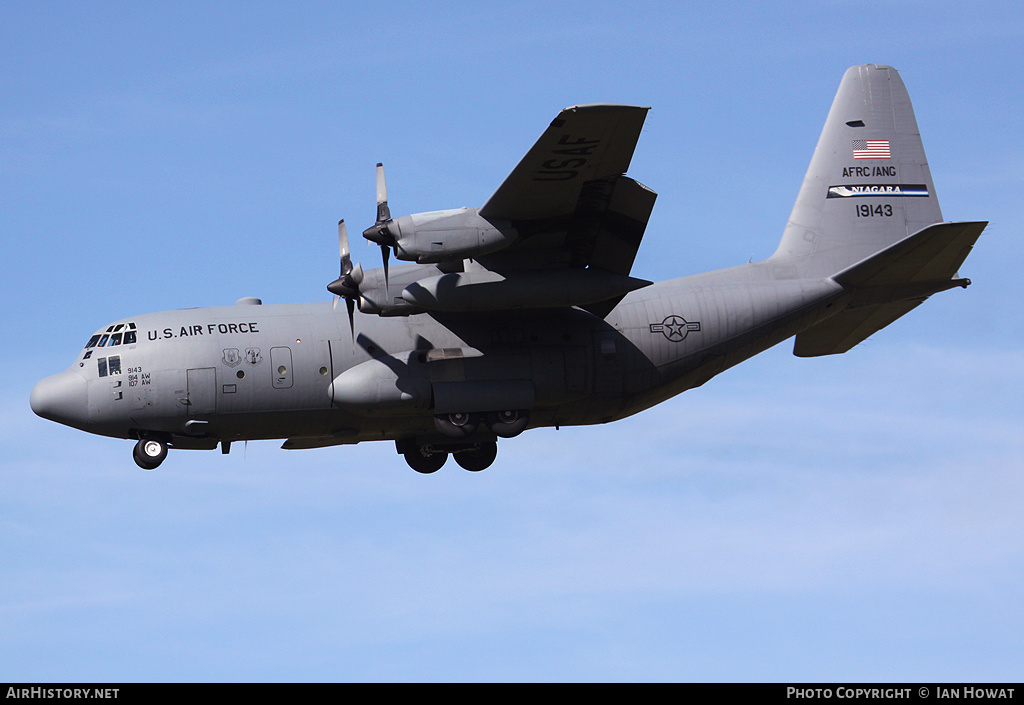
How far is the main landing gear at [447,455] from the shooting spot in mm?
25781

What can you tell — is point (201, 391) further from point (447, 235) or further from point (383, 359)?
point (447, 235)

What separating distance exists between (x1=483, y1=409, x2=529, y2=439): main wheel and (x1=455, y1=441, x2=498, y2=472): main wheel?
7.12ft

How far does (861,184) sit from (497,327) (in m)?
8.41

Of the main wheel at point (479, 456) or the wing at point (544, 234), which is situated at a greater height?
the wing at point (544, 234)

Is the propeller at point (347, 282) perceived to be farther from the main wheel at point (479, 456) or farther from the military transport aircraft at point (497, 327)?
the main wheel at point (479, 456)

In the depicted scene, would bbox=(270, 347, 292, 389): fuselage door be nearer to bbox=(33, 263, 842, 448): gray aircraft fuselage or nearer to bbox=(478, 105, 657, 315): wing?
bbox=(33, 263, 842, 448): gray aircraft fuselage

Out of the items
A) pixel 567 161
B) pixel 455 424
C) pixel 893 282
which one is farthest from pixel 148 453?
pixel 893 282

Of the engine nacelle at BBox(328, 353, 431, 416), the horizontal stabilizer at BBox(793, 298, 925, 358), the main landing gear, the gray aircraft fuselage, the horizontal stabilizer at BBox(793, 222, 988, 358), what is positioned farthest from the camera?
the horizontal stabilizer at BBox(793, 298, 925, 358)

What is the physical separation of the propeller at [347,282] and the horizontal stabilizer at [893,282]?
30.5 feet

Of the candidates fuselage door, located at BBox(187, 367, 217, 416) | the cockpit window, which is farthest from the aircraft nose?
fuselage door, located at BBox(187, 367, 217, 416)

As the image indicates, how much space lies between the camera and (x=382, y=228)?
2133cm

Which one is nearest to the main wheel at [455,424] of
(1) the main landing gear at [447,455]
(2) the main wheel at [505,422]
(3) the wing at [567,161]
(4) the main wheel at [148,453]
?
(2) the main wheel at [505,422]

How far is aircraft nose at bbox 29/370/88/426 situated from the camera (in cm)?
2338
